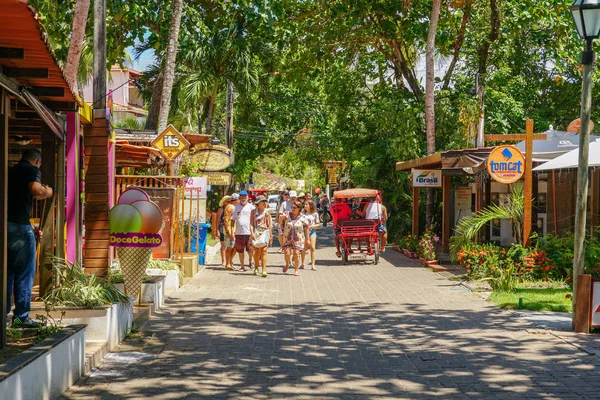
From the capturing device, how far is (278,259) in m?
22.7

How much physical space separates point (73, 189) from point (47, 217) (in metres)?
0.65

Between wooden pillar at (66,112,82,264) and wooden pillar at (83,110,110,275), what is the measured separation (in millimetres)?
343

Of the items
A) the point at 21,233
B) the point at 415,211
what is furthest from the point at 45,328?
the point at 415,211

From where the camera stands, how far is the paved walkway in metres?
7.19

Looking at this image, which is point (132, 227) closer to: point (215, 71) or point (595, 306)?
point (595, 306)

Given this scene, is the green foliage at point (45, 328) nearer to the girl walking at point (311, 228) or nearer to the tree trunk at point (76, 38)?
the tree trunk at point (76, 38)

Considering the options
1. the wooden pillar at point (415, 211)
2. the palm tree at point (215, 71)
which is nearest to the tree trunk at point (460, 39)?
the wooden pillar at point (415, 211)

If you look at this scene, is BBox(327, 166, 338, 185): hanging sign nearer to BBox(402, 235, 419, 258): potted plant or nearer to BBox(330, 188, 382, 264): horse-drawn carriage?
BBox(402, 235, 419, 258): potted plant

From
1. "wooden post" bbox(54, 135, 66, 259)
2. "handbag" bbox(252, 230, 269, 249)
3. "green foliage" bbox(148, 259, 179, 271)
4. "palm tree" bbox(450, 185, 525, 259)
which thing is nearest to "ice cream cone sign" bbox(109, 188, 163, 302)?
"wooden post" bbox(54, 135, 66, 259)

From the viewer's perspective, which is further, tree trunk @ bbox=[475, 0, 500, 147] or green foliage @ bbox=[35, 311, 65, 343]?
tree trunk @ bbox=[475, 0, 500, 147]

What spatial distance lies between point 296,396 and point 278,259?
15.7 meters

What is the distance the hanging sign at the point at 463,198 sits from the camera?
79.9 feet

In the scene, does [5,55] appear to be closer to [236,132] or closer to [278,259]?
[278,259]

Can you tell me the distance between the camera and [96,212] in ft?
34.6
